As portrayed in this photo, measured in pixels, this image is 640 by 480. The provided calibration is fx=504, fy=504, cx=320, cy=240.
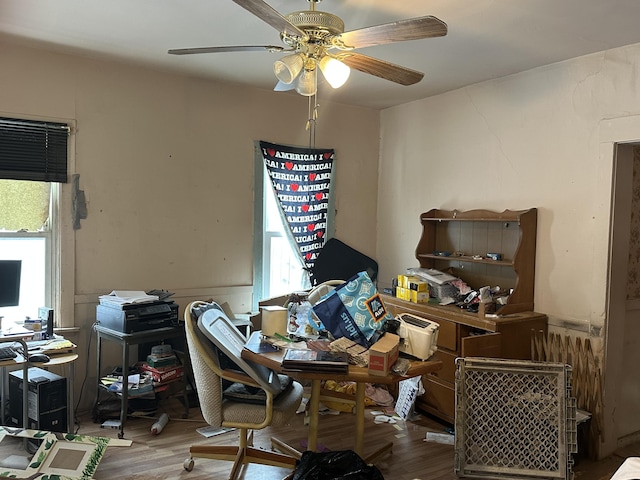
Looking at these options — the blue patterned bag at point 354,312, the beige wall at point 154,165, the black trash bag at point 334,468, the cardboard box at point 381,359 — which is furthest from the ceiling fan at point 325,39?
the black trash bag at point 334,468

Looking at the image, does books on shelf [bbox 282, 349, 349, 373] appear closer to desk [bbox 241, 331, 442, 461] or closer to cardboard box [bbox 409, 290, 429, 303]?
desk [bbox 241, 331, 442, 461]

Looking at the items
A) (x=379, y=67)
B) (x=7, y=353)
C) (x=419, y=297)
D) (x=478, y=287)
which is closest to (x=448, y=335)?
(x=419, y=297)

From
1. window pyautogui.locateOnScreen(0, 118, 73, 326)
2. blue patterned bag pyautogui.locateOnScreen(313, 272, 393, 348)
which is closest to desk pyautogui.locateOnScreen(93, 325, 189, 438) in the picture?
window pyautogui.locateOnScreen(0, 118, 73, 326)

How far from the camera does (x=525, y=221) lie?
135 inches

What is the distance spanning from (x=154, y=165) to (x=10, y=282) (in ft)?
4.22

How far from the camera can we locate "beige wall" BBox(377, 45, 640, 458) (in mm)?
3121

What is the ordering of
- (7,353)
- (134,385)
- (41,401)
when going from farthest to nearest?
(134,385) < (41,401) < (7,353)

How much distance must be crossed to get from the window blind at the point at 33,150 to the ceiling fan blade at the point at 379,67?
2.21 m

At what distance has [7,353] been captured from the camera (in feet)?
9.18

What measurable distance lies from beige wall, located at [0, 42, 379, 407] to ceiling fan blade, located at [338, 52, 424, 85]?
76.8 inches

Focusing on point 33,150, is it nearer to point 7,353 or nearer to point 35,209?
point 35,209

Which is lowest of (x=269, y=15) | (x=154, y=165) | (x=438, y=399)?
(x=438, y=399)

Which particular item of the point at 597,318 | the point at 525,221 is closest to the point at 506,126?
the point at 525,221

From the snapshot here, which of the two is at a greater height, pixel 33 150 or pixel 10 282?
pixel 33 150
